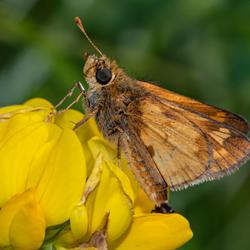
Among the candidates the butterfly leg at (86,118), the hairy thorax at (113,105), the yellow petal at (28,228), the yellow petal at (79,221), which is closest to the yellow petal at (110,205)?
the yellow petal at (79,221)

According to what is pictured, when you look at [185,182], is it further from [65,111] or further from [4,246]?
[4,246]

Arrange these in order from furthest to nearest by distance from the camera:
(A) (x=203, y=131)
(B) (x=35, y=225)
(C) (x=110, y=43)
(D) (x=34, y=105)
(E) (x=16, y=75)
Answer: (C) (x=110, y=43) → (E) (x=16, y=75) → (A) (x=203, y=131) → (D) (x=34, y=105) → (B) (x=35, y=225)

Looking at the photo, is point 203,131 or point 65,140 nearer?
point 65,140

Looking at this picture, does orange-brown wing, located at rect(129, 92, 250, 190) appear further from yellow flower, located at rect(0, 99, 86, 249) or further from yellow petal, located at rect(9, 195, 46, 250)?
yellow petal, located at rect(9, 195, 46, 250)

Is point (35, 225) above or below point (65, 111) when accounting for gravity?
below

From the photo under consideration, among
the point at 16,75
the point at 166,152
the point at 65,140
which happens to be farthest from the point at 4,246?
the point at 16,75

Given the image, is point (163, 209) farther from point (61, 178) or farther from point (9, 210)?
point (9, 210)

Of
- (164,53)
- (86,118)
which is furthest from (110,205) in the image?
(164,53)
